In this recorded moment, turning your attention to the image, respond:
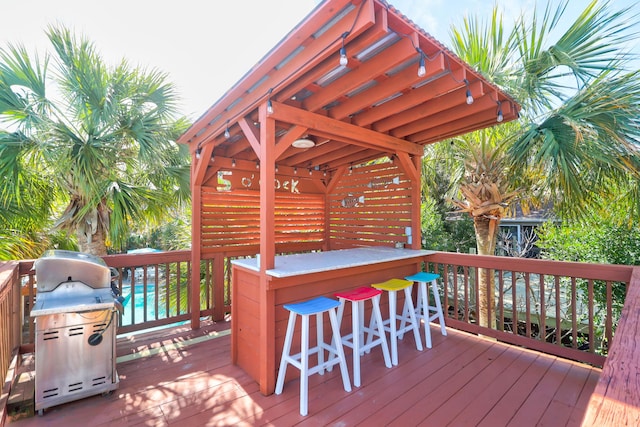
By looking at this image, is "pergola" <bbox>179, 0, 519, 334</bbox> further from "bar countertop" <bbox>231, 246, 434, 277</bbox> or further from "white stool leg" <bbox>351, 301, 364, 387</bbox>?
"white stool leg" <bbox>351, 301, 364, 387</bbox>

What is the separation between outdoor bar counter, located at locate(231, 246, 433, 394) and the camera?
2.36 metres

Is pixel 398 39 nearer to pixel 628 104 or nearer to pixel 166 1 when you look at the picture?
pixel 628 104

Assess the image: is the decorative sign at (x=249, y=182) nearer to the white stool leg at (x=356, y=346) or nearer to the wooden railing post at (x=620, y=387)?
the white stool leg at (x=356, y=346)

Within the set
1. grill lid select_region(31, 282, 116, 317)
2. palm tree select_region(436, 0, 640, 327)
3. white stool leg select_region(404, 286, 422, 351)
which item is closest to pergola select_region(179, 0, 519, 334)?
palm tree select_region(436, 0, 640, 327)

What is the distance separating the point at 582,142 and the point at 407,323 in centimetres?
274

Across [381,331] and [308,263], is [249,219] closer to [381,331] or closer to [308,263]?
[308,263]

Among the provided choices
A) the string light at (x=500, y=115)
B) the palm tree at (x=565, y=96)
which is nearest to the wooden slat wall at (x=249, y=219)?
the palm tree at (x=565, y=96)

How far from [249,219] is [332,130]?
2.16 m

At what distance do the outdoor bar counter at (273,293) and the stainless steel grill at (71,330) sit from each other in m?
1.00

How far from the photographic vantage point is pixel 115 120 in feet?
12.1

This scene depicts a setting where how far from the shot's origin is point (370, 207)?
4.44 meters

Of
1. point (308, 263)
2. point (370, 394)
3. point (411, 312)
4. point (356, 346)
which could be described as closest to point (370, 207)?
point (411, 312)

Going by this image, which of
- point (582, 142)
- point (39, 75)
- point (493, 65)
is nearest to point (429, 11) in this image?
point (493, 65)

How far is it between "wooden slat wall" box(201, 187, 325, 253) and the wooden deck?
1570 millimetres
